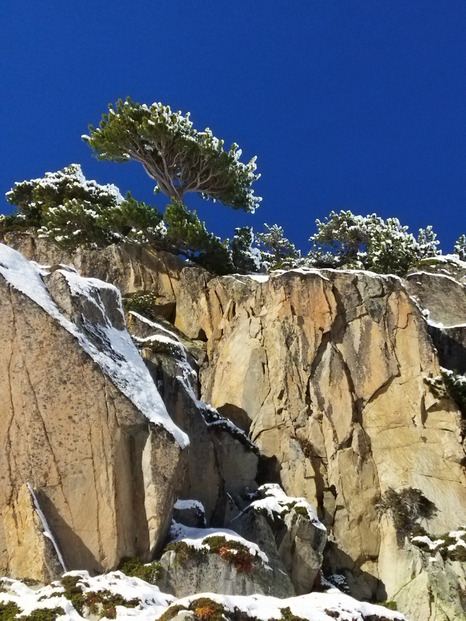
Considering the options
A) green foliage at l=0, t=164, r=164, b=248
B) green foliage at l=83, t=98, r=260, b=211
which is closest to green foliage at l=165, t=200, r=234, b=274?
green foliage at l=0, t=164, r=164, b=248

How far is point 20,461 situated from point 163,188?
27.7m

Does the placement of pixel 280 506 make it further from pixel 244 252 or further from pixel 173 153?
pixel 173 153

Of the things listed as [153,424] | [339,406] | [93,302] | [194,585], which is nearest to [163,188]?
[339,406]

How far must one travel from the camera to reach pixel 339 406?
1051 inches

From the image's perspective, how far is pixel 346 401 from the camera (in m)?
26.8

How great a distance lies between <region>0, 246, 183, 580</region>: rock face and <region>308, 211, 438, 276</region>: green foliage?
969 inches

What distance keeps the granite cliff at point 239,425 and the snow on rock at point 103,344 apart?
67 mm

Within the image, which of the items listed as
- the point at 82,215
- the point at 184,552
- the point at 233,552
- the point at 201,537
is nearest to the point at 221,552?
the point at 233,552

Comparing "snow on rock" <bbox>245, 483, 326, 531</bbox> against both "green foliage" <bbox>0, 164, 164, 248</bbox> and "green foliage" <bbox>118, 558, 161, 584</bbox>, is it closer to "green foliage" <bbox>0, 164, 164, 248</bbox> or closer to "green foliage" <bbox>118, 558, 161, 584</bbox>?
"green foliage" <bbox>118, 558, 161, 584</bbox>

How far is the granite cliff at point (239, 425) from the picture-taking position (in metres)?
15.5

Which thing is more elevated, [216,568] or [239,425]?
[239,425]

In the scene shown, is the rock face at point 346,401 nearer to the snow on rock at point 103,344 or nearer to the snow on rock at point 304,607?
the snow on rock at point 103,344

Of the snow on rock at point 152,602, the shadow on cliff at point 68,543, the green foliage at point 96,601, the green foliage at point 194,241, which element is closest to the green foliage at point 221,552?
the shadow on cliff at point 68,543

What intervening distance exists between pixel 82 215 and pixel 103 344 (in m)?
20.4
